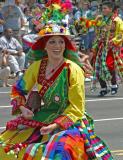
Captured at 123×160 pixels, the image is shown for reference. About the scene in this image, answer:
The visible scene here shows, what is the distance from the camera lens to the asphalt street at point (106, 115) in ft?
32.5

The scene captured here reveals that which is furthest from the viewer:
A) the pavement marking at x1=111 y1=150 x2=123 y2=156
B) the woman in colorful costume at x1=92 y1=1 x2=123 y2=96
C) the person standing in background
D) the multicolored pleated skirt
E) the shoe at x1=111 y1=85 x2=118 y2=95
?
the person standing in background

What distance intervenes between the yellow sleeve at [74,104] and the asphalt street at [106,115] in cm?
287

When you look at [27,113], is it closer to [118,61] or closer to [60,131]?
[60,131]

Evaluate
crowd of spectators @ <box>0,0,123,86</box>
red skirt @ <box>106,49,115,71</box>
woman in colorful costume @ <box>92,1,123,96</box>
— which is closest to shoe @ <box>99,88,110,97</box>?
woman in colorful costume @ <box>92,1,123,96</box>

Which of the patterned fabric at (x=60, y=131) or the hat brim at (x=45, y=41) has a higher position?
the hat brim at (x=45, y=41)

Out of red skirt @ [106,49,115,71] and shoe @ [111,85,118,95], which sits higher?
red skirt @ [106,49,115,71]

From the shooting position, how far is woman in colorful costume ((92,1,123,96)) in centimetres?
1448

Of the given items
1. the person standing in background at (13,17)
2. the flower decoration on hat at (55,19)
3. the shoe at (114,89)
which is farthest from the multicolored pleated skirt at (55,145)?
the person standing in background at (13,17)

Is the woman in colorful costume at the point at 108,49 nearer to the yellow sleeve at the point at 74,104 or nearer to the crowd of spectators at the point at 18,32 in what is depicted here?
the crowd of spectators at the point at 18,32

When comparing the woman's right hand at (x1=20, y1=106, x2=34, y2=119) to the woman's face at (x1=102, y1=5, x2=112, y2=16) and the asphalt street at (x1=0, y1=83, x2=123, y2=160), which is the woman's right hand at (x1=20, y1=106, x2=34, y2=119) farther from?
the woman's face at (x1=102, y1=5, x2=112, y2=16)

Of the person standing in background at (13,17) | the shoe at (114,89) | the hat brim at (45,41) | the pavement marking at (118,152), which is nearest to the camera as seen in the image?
the hat brim at (45,41)

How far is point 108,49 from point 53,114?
8.90 meters

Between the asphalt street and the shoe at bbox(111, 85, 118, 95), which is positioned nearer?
the asphalt street

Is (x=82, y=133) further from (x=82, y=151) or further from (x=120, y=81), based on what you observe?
(x=120, y=81)
